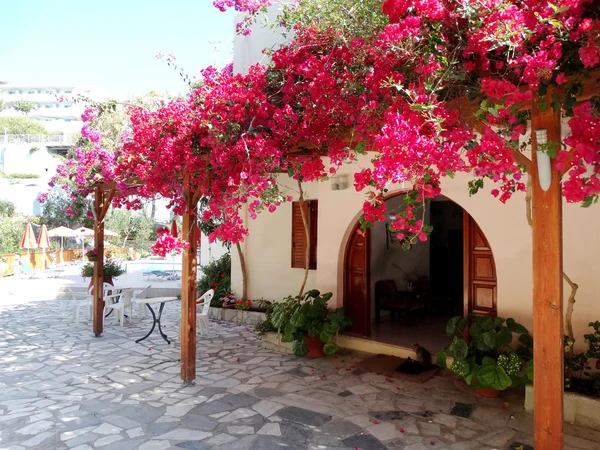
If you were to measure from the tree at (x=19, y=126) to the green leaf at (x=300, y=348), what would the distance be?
58.5m

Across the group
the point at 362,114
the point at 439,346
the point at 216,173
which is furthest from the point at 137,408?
the point at 439,346

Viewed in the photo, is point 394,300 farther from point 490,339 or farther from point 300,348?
point 490,339

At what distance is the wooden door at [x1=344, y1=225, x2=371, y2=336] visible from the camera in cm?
786

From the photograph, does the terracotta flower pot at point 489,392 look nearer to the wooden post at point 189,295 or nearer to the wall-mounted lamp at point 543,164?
the wall-mounted lamp at point 543,164

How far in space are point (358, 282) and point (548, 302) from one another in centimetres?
496

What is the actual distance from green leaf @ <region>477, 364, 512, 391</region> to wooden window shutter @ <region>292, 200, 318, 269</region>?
196 inches

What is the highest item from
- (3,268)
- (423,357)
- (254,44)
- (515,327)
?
(254,44)

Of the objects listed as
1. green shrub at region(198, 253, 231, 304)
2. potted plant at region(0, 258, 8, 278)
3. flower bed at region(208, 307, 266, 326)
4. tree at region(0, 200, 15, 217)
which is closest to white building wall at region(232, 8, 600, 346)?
flower bed at region(208, 307, 266, 326)

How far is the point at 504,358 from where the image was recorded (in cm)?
516

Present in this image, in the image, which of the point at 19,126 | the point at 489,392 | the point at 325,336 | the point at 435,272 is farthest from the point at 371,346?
the point at 19,126

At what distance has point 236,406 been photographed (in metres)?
5.21

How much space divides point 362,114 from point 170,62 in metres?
3.73

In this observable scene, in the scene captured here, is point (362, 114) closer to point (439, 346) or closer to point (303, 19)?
point (303, 19)

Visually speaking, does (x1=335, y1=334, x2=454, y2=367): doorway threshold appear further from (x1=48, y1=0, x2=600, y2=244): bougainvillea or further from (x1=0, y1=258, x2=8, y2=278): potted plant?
(x1=0, y1=258, x2=8, y2=278): potted plant
